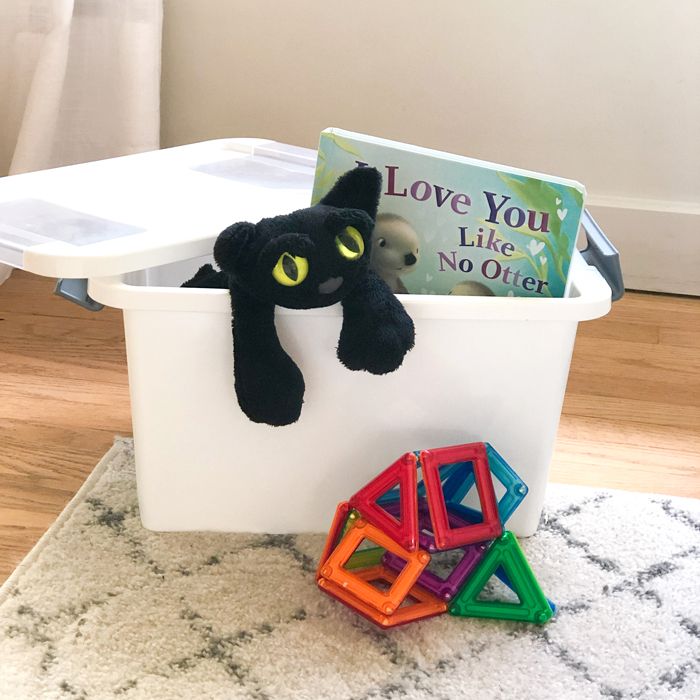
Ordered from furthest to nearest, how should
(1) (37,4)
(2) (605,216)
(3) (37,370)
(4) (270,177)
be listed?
1. (2) (605,216)
2. (1) (37,4)
3. (3) (37,370)
4. (4) (270,177)

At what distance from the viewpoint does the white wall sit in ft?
4.26

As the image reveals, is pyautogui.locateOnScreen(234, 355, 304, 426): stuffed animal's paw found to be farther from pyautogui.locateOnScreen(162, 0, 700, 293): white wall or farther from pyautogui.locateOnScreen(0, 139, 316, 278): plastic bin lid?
pyautogui.locateOnScreen(162, 0, 700, 293): white wall

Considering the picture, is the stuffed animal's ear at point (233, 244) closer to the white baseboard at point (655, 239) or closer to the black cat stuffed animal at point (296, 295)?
the black cat stuffed animal at point (296, 295)

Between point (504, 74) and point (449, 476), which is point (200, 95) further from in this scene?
point (449, 476)

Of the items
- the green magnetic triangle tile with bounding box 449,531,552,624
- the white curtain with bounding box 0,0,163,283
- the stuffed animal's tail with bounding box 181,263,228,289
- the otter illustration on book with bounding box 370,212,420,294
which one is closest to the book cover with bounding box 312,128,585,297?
the otter illustration on book with bounding box 370,212,420,294

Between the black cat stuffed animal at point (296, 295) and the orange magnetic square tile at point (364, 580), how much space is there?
0.10 meters

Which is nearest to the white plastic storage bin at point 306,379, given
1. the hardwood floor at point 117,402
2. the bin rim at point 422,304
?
the bin rim at point 422,304

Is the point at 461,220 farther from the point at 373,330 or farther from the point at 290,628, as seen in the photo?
the point at 290,628

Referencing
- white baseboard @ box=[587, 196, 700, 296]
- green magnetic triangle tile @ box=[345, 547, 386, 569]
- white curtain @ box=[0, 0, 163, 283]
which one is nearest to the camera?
green magnetic triangle tile @ box=[345, 547, 386, 569]

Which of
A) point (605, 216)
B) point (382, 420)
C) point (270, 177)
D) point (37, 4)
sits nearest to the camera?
point (382, 420)

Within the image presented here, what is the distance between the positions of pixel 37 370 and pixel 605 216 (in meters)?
0.83

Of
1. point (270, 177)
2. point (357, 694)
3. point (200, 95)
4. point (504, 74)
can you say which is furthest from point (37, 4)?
point (357, 694)

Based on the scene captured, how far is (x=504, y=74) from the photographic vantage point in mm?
1327

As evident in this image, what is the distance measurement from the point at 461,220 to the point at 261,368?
21 centimetres
